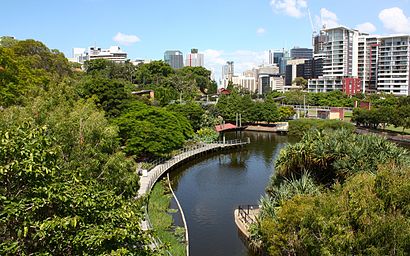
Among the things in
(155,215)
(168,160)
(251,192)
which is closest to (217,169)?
(168,160)

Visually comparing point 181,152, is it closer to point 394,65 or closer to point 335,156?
point 335,156

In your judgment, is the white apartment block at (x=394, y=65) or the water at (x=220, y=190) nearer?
the water at (x=220, y=190)

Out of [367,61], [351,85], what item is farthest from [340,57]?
[351,85]

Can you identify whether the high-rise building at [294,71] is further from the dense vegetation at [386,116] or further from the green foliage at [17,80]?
the green foliage at [17,80]

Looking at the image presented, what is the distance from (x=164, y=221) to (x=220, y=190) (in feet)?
32.3

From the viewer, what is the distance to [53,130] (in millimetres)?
18000

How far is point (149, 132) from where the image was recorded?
3528 cm

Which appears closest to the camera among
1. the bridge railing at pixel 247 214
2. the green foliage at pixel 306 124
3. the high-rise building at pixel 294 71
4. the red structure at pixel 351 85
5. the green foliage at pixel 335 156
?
the green foliage at pixel 335 156

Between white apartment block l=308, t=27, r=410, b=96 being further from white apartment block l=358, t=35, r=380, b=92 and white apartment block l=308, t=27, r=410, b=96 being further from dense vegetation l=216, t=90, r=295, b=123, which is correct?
dense vegetation l=216, t=90, r=295, b=123

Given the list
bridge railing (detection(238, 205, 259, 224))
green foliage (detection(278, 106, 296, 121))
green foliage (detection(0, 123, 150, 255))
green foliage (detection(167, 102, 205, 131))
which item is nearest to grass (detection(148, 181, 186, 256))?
bridge railing (detection(238, 205, 259, 224))

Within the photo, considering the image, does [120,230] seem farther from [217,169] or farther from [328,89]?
[328,89]

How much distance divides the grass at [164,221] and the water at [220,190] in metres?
0.86

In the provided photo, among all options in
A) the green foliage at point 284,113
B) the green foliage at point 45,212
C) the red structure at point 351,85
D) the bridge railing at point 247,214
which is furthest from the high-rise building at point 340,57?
the green foliage at point 45,212

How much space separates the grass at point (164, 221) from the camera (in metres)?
18.8
